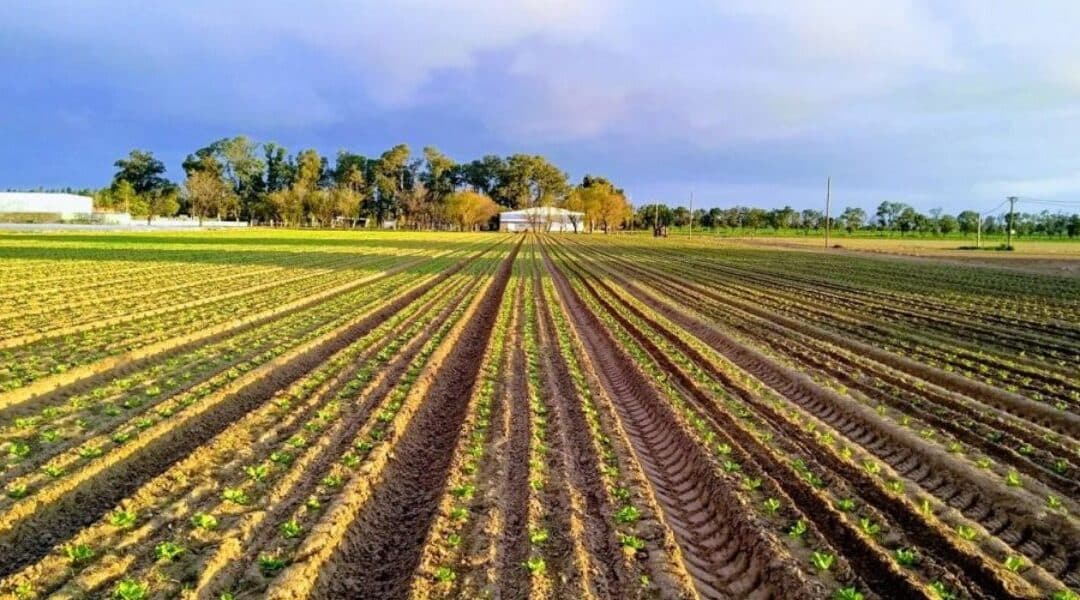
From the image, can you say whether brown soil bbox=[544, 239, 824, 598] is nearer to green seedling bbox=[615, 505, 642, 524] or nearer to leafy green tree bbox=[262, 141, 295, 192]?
green seedling bbox=[615, 505, 642, 524]

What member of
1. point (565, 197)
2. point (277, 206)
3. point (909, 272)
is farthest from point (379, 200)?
point (909, 272)

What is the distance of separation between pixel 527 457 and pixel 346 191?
124 m

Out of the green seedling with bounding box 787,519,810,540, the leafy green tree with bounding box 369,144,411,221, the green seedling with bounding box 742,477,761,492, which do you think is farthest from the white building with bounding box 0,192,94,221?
the green seedling with bounding box 787,519,810,540

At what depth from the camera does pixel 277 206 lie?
116938mm

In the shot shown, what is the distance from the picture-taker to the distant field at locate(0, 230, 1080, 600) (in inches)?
198

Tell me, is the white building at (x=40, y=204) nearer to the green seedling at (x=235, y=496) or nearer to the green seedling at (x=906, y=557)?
the green seedling at (x=235, y=496)

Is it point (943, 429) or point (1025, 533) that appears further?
point (943, 429)

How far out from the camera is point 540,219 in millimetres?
139750

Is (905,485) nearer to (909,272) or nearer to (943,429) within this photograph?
(943,429)

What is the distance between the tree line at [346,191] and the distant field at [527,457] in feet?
352

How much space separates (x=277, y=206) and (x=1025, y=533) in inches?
4837

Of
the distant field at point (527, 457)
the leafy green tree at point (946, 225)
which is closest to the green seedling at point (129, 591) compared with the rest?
the distant field at point (527, 457)

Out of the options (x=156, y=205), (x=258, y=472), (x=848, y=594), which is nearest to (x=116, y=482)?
(x=258, y=472)

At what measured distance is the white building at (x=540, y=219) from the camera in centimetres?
13888
